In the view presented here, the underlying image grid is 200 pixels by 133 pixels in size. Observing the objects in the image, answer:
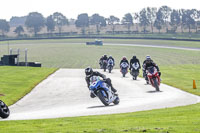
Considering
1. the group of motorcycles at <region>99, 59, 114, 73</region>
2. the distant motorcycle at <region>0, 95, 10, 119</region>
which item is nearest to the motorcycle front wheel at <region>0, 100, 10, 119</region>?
the distant motorcycle at <region>0, 95, 10, 119</region>

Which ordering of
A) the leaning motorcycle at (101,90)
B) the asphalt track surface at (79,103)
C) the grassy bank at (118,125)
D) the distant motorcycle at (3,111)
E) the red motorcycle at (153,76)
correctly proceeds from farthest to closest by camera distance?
the red motorcycle at (153,76) < the leaning motorcycle at (101,90) < the asphalt track surface at (79,103) < the distant motorcycle at (3,111) < the grassy bank at (118,125)

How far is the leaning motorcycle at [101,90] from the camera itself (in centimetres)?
1680

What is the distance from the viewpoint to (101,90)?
16.9m

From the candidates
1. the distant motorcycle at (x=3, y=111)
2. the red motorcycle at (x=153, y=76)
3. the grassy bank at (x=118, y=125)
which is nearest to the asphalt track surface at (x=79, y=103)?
the distant motorcycle at (x=3, y=111)

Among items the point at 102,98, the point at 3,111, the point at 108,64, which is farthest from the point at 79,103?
the point at 108,64

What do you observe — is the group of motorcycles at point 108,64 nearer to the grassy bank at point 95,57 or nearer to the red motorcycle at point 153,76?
the grassy bank at point 95,57

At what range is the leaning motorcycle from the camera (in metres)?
16.8

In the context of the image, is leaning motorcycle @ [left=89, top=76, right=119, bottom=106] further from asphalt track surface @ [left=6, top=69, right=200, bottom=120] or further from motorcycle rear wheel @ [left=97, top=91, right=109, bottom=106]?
asphalt track surface @ [left=6, top=69, right=200, bottom=120]

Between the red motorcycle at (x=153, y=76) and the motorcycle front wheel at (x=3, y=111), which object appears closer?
the motorcycle front wheel at (x=3, y=111)

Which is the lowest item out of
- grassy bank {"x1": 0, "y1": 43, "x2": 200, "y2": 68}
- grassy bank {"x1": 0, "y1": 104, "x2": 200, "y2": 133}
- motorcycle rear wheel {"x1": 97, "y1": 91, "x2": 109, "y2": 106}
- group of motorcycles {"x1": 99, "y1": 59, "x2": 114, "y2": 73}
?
grassy bank {"x1": 0, "y1": 43, "x2": 200, "y2": 68}

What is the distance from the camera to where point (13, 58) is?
49.3 meters

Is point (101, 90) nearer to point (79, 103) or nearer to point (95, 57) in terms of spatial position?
point (79, 103)

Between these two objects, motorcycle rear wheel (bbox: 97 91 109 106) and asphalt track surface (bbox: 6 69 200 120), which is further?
motorcycle rear wheel (bbox: 97 91 109 106)

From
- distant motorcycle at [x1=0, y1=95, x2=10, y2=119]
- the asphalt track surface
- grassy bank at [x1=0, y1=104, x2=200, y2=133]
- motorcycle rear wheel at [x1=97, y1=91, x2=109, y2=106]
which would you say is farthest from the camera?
motorcycle rear wheel at [x1=97, y1=91, x2=109, y2=106]
